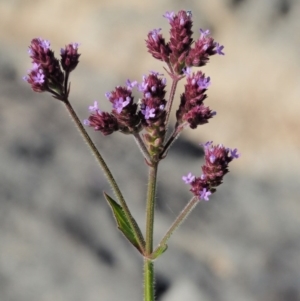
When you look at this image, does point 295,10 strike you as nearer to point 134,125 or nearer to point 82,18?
point 82,18

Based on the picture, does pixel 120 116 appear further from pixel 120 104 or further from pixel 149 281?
pixel 149 281

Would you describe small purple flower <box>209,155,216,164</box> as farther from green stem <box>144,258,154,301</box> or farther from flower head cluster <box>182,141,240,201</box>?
green stem <box>144,258,154,301</box>

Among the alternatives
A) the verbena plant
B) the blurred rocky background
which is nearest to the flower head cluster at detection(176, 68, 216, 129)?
the verbena plant

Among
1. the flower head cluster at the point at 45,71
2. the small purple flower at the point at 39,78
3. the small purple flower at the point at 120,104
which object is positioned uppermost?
the small purple flower at the point at 120,104

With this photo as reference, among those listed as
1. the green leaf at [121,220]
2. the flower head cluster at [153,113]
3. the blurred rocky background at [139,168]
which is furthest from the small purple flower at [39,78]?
the blurred rocky background at [139,168]

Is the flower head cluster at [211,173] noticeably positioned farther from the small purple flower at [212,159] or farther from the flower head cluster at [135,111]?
the flower head cluster at [135,111]

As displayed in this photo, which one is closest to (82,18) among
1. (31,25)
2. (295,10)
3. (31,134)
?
(31,25)
